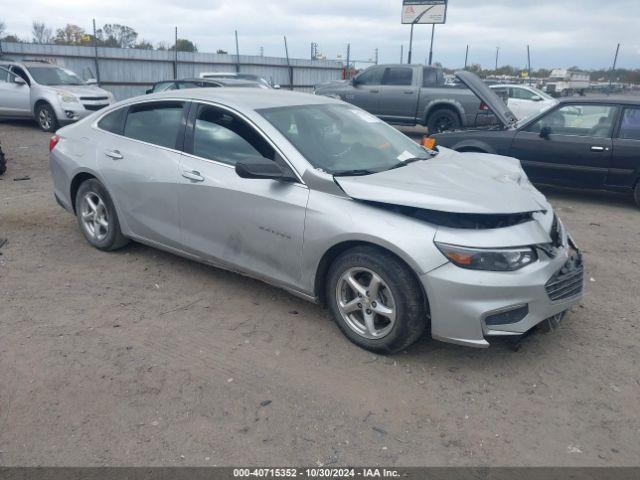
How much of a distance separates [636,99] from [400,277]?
5910 millimetres

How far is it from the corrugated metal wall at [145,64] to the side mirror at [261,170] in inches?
621

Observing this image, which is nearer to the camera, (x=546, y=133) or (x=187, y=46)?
(x=546, y=133)

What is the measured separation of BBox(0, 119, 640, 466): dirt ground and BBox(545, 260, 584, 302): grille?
42cm

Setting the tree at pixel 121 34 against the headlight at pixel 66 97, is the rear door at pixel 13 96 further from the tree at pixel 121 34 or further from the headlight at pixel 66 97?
the tree at pixel 121 34

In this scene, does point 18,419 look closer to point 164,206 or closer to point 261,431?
point 261,431

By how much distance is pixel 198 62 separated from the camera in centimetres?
2211

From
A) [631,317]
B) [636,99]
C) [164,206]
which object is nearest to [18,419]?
[164,206]

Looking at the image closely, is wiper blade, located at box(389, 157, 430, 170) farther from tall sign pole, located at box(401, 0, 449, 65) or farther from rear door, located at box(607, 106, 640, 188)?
tall sign pole, located at box(401, 0, 449, 65)

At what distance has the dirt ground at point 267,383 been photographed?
110 inches

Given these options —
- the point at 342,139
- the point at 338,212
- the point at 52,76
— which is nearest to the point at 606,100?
the point at 342,139

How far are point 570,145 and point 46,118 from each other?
11.4m

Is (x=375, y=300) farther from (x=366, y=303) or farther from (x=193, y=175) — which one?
(x=193, y=175)

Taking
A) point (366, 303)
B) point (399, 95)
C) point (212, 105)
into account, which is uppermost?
point (212, 105)

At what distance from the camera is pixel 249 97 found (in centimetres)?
454
